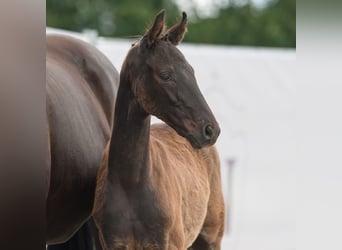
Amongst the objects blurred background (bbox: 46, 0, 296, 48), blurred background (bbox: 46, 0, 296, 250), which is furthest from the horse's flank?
blurred background (bbox: 46, 0, 296, 48)

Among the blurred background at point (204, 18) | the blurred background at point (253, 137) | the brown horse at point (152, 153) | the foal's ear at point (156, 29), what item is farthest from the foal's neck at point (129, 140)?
the blurred background at point (204, 18)

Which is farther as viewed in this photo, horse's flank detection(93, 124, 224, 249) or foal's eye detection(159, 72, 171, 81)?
horse's flank detection(93, 124, 224, 249)

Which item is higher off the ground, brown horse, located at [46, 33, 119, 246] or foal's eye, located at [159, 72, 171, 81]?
foal's eye, located at [159, 72, 171, 81]

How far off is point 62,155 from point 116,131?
15cm

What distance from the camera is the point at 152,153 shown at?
1.19m

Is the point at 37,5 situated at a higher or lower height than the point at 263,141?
higher

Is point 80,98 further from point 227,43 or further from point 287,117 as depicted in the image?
point 227,43

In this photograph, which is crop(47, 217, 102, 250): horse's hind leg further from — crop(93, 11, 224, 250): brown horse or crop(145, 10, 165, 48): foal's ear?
crop(145, 10, 165, 48): foal's ear

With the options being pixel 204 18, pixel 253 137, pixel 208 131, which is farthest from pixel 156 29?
pixel 204 18

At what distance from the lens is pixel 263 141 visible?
11.9 feet

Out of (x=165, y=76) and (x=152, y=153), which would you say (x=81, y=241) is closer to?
(x=152, y=153)

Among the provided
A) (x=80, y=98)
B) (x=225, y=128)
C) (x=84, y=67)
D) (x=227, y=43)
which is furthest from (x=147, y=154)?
(x=227, y=43)

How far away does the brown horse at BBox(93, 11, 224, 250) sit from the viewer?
40.0 inches

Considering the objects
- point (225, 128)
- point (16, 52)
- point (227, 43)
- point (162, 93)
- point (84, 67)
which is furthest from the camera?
point (227, 43)
